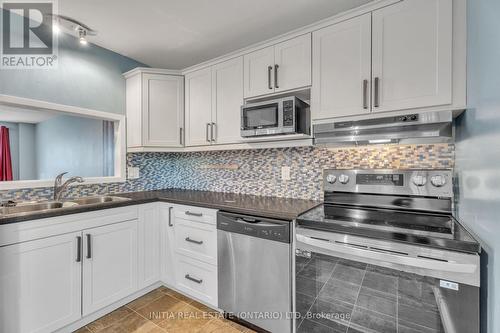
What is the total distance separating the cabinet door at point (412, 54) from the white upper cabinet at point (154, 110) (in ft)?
6.30

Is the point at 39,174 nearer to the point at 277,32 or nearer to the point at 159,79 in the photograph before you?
the point at 159,79

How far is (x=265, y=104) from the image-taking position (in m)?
1.79

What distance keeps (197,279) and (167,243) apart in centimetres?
47

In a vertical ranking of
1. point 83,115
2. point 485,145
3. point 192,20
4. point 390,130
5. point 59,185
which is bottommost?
point 59,185

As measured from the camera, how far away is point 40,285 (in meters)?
1.48

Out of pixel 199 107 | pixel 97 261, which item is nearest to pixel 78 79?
pixel 199 107

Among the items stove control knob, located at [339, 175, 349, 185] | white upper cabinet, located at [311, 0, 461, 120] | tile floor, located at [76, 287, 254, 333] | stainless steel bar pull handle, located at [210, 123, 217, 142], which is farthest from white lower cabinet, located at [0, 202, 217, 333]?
white upper cabinet, located at [311, 0, 461, 120]

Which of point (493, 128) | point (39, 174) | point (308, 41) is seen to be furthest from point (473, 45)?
point (39, 174)

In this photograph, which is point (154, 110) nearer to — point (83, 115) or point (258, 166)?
point (83, 115)

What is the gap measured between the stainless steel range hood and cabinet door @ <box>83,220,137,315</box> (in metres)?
1.81

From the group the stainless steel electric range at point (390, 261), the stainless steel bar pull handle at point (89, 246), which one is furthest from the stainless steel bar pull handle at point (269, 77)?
the stainless steel bar pull handle at point (89, 246)

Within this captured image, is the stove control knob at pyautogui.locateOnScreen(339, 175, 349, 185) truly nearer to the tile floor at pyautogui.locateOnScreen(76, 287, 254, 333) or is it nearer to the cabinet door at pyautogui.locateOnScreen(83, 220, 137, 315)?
the tile floor at pyautogui.locateOnScreen(76, 287, 254, 333)

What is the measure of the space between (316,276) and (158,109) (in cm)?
218

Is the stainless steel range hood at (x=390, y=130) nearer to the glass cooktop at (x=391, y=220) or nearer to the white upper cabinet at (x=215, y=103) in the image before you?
the glass cooktop at (x=391, y=220)
